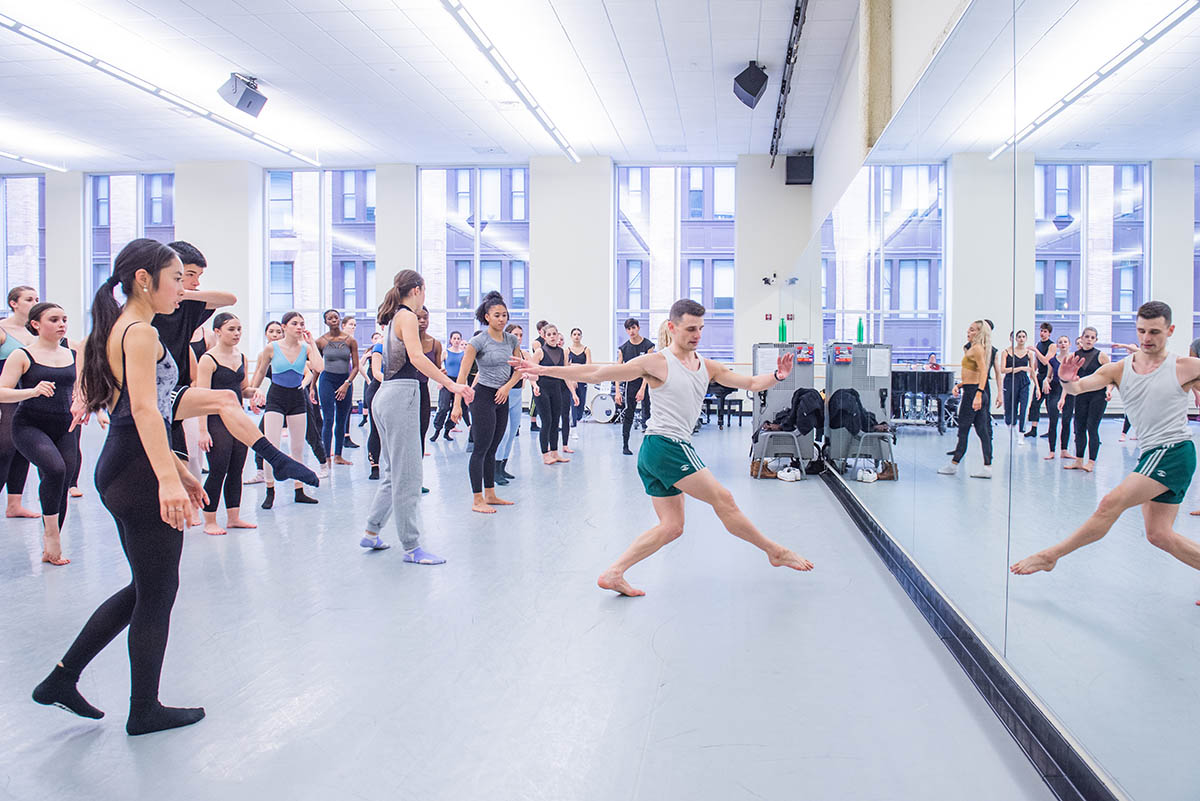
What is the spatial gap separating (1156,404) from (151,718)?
2.64 metres

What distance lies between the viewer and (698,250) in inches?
675

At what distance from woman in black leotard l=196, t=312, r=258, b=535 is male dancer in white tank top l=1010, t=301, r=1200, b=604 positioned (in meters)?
4.59

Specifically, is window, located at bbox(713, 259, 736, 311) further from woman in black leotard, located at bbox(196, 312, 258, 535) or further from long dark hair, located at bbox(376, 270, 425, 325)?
long dark hair, located at bbox(376, 270, 425, 325)

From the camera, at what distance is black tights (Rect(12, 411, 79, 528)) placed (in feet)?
14.0

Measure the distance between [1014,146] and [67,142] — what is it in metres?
16.2

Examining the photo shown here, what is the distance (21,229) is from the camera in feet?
56.7

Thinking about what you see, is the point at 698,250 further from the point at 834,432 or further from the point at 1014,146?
the point at 1014,146

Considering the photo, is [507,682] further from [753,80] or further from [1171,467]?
[753,80]

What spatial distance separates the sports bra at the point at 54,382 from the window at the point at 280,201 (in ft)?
42.9

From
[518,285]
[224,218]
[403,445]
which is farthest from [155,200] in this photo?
[403,445]

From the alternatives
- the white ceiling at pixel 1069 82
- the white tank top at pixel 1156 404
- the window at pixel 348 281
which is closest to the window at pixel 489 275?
the window at pixel 348 281

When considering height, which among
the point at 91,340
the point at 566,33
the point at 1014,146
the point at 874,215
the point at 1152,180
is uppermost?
the point at 566,33

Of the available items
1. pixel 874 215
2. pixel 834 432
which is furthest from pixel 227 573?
pixel 834 432

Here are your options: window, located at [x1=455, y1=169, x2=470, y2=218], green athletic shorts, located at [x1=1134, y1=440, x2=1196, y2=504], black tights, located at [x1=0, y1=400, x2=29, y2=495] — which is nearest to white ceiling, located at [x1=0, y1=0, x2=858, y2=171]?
window, located at [x1=455, y1=169, x2=470, y2=218]
